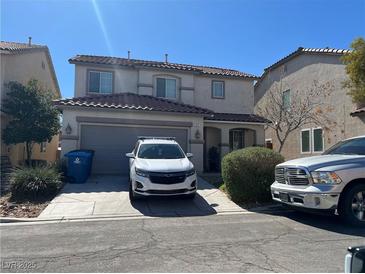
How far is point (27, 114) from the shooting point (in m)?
16.8

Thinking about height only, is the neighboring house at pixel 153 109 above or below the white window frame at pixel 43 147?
above

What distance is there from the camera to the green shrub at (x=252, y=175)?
9680 mm

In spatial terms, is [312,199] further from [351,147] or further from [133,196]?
[133,196]

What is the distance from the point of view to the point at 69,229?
6949 millimetres

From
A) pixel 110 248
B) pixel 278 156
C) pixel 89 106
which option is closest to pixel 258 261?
pixel 110 248

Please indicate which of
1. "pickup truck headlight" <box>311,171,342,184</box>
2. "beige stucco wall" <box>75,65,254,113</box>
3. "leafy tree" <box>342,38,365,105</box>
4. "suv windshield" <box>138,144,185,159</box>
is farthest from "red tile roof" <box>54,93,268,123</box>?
"pickup truck headlight" <box>311,171,342,184</box>

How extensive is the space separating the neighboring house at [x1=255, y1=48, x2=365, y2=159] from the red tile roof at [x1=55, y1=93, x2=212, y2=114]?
572 centimetres

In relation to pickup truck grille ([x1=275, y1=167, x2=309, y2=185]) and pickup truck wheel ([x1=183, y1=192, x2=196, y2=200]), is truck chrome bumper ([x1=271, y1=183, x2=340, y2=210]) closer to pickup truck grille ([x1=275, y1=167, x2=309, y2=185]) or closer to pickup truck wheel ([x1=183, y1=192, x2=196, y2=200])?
pickup truck grille ([x1=275, y1=167, x2=309, y2=185])

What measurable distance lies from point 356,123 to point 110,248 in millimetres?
14941

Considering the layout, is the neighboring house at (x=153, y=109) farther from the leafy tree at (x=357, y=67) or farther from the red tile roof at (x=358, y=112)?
the leafy tree at (x=357, y=67)

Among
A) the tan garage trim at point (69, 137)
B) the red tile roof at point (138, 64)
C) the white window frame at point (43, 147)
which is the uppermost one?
the red tile roof at point (138, 64)

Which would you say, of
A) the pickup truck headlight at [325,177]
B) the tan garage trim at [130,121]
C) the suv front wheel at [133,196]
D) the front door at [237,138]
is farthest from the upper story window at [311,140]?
the suv front wheel at [133,196]

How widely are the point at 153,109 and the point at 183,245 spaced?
10017 millimetres

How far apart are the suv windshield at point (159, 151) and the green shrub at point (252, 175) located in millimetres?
1901
